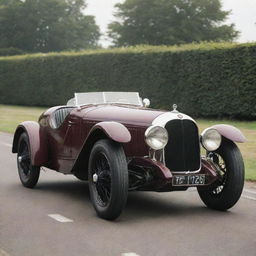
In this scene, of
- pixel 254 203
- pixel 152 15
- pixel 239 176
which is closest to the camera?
pixel 239 176

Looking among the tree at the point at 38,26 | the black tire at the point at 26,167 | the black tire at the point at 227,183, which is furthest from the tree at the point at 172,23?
the black tire at the point at 227,183

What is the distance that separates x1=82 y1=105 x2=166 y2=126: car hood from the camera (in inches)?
287

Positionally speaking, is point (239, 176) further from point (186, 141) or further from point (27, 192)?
point (27, 192)

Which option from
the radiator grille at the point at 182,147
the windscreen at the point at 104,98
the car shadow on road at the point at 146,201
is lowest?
the car shadow on road at the point at 146,201

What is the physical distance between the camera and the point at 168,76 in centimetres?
2428

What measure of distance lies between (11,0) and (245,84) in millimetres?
55596

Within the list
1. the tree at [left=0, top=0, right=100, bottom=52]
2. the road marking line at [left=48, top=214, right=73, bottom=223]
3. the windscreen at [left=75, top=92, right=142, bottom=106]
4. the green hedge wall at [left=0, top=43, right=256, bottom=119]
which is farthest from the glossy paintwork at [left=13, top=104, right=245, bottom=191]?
the tree at [left=0, top=0, right=100, bottom=52]

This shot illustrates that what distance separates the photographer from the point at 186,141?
718cm

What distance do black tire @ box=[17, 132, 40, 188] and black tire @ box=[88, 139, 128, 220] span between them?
1.91 meters

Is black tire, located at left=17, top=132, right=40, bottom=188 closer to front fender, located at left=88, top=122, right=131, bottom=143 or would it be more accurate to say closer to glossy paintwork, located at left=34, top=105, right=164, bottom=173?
glossy paintwork, located at left=34, top=105, right=164, bottom=173

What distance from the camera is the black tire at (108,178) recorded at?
259 inches

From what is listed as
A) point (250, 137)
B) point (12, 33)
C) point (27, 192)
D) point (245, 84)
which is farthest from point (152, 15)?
point (27, 192)

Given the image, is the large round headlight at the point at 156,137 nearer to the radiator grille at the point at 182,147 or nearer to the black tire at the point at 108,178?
the radiator grille at the point at 182,147

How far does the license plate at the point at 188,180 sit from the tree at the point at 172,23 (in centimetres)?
4860
